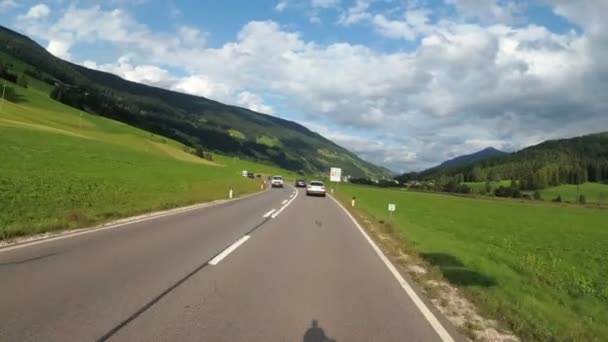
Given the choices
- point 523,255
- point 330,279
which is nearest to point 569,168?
point 523,255

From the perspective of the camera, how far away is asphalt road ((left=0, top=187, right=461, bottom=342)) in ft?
17.8

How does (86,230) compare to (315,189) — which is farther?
(315,189)

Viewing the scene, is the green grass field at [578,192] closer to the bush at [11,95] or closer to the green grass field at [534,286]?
the green grass field at [534,286]

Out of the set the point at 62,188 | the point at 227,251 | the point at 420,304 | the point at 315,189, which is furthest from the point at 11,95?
the point at 420,304

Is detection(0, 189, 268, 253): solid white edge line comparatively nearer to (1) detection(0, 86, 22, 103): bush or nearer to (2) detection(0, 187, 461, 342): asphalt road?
(2) detection(0, 187, 461, 342): asphalt road

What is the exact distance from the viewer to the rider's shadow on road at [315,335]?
5410mm

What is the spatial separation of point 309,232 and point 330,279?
7975 millimetres

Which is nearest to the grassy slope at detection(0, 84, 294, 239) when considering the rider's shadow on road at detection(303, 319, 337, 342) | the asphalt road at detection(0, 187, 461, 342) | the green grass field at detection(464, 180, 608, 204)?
the asphalt road at detection(0, 187, 461, 342)

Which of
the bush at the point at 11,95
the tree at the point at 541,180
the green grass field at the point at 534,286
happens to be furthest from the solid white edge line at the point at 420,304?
the tree at the point at 541,180

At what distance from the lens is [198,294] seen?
277 inches

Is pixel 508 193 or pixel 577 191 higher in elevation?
pixel 577 191

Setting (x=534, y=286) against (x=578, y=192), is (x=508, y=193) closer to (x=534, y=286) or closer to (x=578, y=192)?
(x=578, y=192)

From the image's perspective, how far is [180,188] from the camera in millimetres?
40031

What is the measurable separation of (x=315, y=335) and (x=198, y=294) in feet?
7.07
